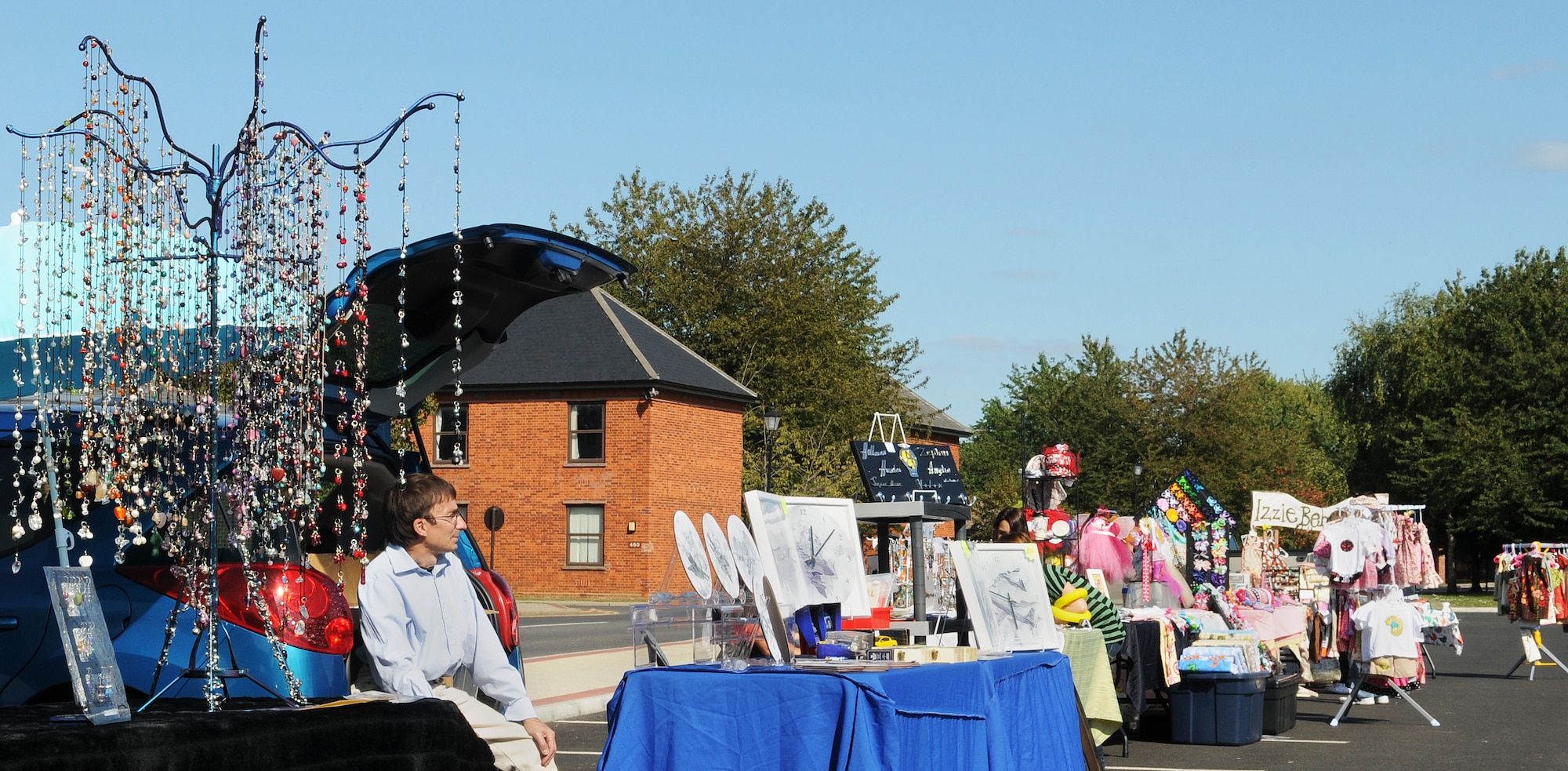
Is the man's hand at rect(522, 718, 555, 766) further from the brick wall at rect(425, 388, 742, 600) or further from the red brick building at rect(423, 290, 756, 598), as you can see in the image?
the red brick building at rect(423, 290, 756, 598)

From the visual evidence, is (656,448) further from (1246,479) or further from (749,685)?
(749,685)

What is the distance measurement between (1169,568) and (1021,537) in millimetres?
5967

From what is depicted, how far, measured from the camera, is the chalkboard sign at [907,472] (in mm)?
12688

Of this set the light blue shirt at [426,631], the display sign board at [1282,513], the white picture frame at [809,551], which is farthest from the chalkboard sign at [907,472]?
the display sign board at [1282,513]

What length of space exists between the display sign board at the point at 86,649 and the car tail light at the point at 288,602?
203cm

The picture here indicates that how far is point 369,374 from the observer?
8.54 metres

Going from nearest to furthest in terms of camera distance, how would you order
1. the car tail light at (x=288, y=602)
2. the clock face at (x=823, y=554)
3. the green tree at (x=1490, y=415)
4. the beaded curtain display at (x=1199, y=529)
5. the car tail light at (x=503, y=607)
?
the car tail light at (x=288, y=602) < the clock face at (x=823, y=554) < the car tail light at (x=503, y=607) < the beaded curtain display at (x=1199, y=529) < the green tree at (x=1490, y=415)

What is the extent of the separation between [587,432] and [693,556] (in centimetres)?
3545

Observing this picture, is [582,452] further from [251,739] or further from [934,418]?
[251,739]

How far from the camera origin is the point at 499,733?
16.1 feet

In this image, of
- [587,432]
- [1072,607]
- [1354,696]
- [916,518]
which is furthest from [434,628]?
[587,432]

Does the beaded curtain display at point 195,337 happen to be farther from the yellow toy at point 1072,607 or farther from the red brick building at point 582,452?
the red brick building at point 582,452

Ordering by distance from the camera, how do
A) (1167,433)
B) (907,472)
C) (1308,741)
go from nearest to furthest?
(1308,741), (907,472), (1167,433)

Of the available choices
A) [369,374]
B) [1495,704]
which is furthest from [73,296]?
[1495,704]
